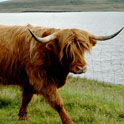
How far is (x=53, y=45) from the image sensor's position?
4.73 meters

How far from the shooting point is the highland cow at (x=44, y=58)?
4547 mm

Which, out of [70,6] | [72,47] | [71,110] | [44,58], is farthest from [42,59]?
[70,6]

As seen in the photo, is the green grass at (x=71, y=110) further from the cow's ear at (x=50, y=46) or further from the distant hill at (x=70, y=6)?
the distant hill at (x=70, y=6)

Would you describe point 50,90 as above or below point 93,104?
above

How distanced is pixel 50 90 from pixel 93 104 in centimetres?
160

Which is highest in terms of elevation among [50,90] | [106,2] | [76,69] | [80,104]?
[76,69]

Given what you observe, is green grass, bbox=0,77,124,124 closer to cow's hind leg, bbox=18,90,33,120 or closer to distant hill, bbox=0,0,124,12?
cow's hind leg, bbox=18,90,33,120

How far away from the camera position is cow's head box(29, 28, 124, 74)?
4461 mm

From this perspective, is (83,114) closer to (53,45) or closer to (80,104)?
(80,104)

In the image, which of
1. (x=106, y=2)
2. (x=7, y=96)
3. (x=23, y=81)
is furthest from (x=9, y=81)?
(x=106, y=2)

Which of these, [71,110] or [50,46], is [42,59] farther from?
[71,110]

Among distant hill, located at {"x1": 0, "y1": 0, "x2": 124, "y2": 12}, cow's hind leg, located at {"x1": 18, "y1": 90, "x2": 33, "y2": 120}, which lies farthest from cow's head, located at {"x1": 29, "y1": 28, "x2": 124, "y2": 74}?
distant hill, located at {"x1": 0, "y1": 0, "x2": 124, "y2": 12}

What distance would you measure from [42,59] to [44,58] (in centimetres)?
4

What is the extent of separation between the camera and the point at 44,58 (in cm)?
482
